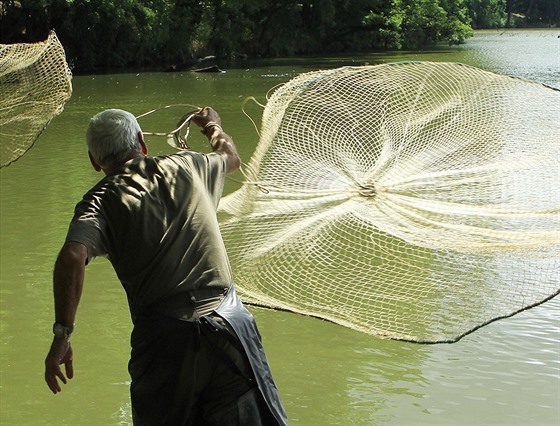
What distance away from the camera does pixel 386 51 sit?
36.4 m

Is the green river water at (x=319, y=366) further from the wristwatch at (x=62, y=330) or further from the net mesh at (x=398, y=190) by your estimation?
the wristwatch at (x=62, y=330)

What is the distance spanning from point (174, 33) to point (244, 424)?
27914mm

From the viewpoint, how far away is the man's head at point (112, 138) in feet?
8.56

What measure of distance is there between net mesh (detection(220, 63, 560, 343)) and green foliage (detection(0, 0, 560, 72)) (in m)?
21.3

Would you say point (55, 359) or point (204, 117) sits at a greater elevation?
point (204, 117)

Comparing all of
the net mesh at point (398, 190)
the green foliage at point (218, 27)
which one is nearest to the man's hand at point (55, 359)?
the net mesh at point (398, 190)

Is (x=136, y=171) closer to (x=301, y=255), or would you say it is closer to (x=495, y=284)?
(x=301, y=255)

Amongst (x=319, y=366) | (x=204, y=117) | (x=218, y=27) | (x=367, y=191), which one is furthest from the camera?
(x=218, y=27)

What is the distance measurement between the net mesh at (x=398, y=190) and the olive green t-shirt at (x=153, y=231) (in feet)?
2.33

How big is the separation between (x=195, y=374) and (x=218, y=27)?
29.6m

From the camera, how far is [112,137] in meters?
2.62

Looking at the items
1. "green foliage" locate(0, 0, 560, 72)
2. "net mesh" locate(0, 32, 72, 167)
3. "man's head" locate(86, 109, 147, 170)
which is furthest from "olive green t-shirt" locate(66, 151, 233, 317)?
"green foliage" locate(0, 0, 560, 72)

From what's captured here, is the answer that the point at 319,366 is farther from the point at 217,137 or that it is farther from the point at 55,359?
the point at 55,359

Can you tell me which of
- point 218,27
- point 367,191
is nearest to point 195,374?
point 367,191
